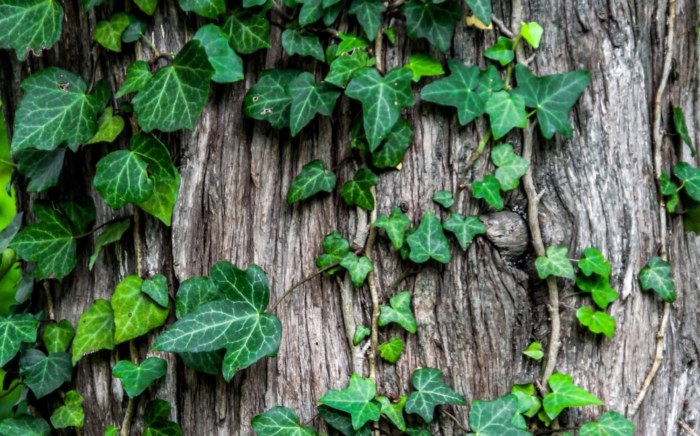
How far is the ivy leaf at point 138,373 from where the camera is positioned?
58.3 inches

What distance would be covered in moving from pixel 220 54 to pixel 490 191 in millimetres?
689

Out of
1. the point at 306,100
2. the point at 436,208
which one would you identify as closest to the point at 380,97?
the point at 306,100

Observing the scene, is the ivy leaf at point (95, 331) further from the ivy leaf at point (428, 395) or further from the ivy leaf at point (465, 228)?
the ivy leaf at point (465, 228)

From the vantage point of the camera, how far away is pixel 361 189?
4.73ft

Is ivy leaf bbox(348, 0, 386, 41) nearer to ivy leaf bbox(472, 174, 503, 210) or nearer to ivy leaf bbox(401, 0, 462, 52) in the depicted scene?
ivy leaf bbox(401, 0, 462, 52)

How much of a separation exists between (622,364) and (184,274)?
3.54 ft

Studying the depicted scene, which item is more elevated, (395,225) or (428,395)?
(395,225)

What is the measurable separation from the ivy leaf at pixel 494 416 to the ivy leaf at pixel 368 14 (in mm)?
863

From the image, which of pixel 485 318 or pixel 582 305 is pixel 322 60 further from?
pixel 582 305

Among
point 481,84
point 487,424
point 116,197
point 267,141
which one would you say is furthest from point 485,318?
point 116,197

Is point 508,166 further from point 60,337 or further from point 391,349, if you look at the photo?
point 60,337

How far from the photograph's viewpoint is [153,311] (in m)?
1.50

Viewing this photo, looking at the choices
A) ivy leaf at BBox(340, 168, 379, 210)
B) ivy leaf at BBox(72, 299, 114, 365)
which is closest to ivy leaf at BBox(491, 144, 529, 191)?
ivy leaf at BBox(340, 168, 379, 210)

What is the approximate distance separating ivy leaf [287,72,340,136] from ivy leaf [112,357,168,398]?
65 cm
